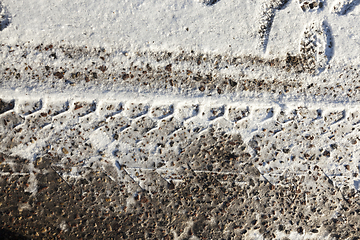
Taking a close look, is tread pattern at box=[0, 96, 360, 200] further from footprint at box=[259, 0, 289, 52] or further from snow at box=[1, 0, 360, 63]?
footprint at box=[259, 0, 289, 52]

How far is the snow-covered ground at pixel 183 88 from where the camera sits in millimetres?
2438

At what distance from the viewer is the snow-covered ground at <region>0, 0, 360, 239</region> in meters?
2.44

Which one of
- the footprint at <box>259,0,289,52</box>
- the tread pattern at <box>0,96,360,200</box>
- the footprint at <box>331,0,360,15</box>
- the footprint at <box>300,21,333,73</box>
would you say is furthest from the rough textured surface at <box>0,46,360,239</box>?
the footprint at <box>331,0,360,15</box>

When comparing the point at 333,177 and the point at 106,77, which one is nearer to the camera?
the point at 106,77

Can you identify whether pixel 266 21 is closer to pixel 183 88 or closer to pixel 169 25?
pixel 169 25

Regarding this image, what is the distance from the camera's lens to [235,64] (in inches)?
101

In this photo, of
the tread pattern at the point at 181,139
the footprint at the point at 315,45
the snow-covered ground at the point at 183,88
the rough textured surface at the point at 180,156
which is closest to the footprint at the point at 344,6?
the snow-covered ground at the point at 183,88

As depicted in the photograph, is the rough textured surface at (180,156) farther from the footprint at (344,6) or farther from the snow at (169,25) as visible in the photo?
the footprint at (344,6)

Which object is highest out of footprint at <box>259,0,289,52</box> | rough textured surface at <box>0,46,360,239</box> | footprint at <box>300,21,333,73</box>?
footprint at <box>259,0,289,52</box>

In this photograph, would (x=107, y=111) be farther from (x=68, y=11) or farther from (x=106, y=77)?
(x=68, y=11)

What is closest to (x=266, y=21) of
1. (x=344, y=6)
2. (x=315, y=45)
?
(x=315, y=45)

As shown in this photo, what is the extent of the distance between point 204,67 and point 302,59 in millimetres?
1123

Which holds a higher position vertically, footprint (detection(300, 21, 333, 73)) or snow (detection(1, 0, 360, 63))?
snow (detection(1, 0, 360, 63))

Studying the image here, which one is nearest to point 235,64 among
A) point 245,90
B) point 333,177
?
point 245,90
